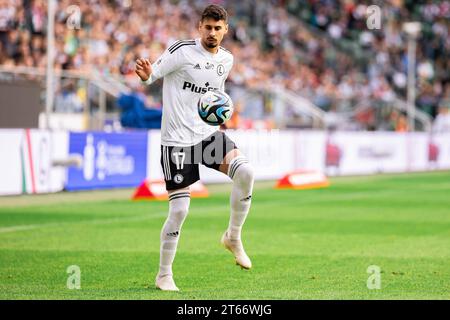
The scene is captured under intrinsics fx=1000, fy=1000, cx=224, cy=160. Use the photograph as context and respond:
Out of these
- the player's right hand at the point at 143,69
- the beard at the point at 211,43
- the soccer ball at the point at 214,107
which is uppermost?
the beard at the point at 211,43

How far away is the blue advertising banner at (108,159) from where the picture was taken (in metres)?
21.8

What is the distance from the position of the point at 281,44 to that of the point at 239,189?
30.5 m

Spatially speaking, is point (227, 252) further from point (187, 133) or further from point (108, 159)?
point (108, 159)

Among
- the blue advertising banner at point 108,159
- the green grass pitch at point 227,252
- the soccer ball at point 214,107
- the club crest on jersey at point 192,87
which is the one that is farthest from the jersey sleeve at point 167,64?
the blue advertising banner at point 108,159

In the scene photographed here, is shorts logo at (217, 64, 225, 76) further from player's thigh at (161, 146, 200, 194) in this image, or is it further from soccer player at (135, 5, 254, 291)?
player's thigh at (161, 146, 200, 194)

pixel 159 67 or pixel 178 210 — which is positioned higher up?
pixel 159 67

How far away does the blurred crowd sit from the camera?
2661cm

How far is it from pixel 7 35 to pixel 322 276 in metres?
17.2

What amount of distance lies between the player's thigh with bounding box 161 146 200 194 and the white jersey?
0.21ft

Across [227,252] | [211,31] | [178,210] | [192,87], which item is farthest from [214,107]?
[227,252]

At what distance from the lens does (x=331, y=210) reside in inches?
733

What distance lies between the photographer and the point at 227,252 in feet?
39.8

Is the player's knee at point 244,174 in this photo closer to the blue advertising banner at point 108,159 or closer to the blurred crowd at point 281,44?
the blue advertising banner at point 108,159
